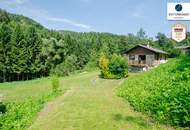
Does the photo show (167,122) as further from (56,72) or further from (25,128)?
(56,72)

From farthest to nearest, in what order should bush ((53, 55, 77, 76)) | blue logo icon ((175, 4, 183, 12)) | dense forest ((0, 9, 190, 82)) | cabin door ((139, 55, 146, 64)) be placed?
bush ((53, 55, 77, 76)), dense forest ((0, 9, 190, 82)), cabin door ((139, 55, 146, 64)), blue logo icon ((175, 4, 183, 12))

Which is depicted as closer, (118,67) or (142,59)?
(118,67)

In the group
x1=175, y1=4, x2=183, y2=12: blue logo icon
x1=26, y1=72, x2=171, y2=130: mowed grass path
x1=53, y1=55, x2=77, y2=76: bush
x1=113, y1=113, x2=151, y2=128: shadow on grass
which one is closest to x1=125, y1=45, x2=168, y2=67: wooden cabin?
x1=53, y1=55, x2=77, y2=76: bush

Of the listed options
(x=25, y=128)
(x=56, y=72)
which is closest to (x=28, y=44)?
(x=56, y=72)

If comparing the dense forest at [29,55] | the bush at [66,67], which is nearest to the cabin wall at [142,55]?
the dense forest at [29,55]

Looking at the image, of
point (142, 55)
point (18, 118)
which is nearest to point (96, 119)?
point (18, 118)

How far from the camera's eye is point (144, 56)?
51594 millimetres

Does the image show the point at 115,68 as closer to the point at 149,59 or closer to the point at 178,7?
the point at 149,59

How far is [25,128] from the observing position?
13203 millimetres

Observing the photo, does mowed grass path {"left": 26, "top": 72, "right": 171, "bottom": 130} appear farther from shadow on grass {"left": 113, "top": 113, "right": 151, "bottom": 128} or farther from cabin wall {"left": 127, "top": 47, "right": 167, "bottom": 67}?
cabin wall {"left": 127, "top": 47, "right": 167, "bottom": 67}

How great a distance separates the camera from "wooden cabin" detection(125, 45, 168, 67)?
49.7m

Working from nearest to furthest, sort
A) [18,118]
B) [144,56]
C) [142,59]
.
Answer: [18,118]
[144,56]
[142,59]

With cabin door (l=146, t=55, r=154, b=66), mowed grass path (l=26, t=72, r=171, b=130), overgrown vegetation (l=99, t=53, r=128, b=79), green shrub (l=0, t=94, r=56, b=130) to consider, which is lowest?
green shrub (l=0, t=94, r=56, b=130)

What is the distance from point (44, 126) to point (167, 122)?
587 cm
